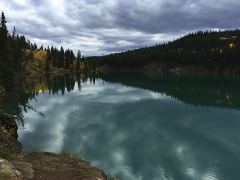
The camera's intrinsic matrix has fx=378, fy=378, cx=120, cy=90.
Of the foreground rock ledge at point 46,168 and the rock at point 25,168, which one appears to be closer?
the foreground rock ledge at point 46,168

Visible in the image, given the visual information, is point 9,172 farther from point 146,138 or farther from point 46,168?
point 146,138

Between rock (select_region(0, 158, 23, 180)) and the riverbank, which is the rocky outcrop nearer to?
the riverbank

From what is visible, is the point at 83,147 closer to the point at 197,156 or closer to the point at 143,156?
the point at 143,156

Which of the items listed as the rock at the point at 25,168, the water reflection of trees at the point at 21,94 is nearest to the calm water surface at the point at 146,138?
the water reflection of trees at the point at 21,94

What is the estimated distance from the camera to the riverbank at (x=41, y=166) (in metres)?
16.8

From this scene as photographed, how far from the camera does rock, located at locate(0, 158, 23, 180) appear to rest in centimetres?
1595

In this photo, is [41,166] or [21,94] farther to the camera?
[21,94]

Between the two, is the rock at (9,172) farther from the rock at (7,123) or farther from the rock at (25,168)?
the rock at (7,123)

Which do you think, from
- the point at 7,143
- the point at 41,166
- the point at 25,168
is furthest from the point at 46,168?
the point at 7,143

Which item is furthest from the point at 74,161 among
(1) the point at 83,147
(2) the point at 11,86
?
(2) the point at 11,86

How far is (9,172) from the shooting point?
1627cm

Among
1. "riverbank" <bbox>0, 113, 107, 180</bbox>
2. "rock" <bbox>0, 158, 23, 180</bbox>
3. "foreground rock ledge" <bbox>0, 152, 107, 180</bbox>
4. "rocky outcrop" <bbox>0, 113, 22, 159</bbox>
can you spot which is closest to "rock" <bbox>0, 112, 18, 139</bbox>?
"rocky outcrop" <bbox>0, 113, 22, 159</bbox>

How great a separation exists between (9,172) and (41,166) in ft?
9.88

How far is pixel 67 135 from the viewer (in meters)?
43.2
